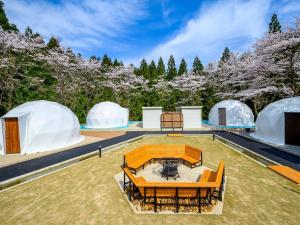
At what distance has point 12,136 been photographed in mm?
14070

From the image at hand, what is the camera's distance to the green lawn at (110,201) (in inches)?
224

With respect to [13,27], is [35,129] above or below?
below

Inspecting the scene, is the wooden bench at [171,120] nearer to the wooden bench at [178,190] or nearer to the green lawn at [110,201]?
the green lawn at [110,201]

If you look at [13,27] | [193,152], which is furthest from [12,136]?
[13,27]

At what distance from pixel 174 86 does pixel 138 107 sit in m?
10.9

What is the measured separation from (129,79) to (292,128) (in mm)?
33414

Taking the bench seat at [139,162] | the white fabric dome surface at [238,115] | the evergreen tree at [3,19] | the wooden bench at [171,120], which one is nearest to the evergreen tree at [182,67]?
the white fabric dome surface at [238,115]

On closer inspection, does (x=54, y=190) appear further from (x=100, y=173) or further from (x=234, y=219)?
(x=234, y=219)

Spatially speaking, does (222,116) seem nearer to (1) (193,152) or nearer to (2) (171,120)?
(2) (171,120)

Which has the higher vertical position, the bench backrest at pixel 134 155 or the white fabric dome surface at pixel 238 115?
the white fabric dome surface at pixel 238 115

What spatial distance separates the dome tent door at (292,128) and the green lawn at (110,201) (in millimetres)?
6582

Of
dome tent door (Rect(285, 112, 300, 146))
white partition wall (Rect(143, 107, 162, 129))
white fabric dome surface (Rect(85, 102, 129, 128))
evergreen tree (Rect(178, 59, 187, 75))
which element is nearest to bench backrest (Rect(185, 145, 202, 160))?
dome tent door (Rect(285, 112, 300, 146))

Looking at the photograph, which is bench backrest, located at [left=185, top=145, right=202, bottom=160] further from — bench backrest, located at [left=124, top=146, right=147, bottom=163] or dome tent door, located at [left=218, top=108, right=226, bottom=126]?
dome tent door, located at [left=218, top=108, right=226, bottom=126]

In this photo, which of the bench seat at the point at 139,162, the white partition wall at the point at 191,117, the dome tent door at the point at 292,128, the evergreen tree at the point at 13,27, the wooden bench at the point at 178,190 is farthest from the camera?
the evergreen tree at the point at 13,27
